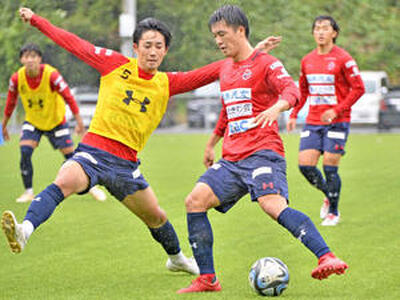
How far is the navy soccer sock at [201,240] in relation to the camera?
6.14 meters

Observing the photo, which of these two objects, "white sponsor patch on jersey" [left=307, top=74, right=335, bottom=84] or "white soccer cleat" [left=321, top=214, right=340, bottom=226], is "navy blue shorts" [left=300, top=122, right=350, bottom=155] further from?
"white soccer cleat" [left=321, top=214, right=340, bottom=226]

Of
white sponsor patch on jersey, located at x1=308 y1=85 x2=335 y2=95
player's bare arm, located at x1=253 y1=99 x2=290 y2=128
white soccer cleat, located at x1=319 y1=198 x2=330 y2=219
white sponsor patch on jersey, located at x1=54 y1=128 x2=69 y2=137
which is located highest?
player's bare arm, located at x1=253 y1=99 x2=290 y2=128

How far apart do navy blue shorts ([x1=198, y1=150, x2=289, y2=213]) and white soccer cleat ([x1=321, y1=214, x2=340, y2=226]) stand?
332 centimetres

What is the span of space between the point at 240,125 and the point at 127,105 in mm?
845

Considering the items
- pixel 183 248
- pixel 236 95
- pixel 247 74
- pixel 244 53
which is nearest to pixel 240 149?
pixel 236 95

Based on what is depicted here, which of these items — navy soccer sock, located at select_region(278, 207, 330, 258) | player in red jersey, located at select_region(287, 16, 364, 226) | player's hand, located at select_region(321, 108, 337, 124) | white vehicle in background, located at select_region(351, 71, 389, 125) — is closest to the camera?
navy soccer sock, located at select_region(278, 207, 330, 258)

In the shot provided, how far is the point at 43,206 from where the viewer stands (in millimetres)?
5840

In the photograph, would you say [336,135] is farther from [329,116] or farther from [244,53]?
[244,53]

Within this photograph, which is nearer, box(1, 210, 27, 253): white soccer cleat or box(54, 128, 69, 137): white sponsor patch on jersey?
box(1, 210, 27, 253): white soccer cleat

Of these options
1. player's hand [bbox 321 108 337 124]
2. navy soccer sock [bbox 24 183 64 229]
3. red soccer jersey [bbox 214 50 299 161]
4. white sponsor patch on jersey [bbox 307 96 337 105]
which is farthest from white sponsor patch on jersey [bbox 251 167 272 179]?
white sponsor patch on jersey [bbox 307 96 337 105]

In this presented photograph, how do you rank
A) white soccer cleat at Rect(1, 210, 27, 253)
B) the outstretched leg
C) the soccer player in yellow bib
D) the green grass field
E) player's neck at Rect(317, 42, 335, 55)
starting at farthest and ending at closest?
the soccer player in yellow bib, player's neck at Rect(317, 42, 335, 55), the outstretched leg, the green grass field, white soccer cleat at Rect(1, 210, 27, 253)

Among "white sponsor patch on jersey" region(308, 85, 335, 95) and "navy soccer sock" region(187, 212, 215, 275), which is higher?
"white sponsor patch on jersey" region(308, 85, 335, 95)

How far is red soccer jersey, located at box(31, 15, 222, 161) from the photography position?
20.9ft

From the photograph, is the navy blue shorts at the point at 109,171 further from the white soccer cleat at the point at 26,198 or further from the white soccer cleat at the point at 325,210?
the white soccer cleat at the point at 26,198
